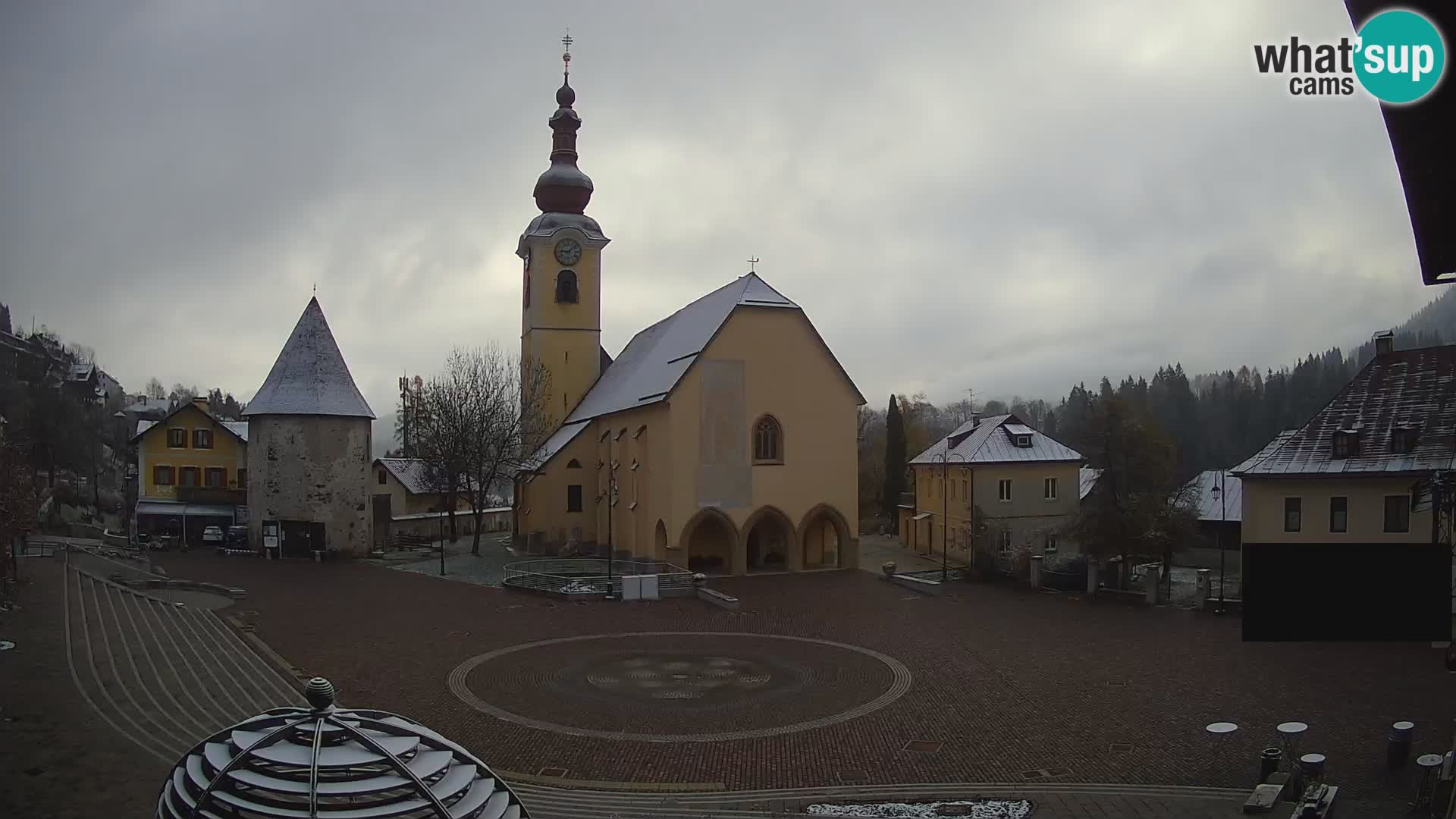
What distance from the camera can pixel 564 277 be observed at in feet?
165

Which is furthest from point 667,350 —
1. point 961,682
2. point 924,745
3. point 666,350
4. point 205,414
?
point 924,745

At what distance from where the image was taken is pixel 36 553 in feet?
121

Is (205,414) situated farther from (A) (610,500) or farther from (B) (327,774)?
(B) (327,774)

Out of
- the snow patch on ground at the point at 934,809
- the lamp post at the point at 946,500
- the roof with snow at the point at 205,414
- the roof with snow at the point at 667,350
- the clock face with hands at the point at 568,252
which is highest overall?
the clock face with hands at the point at 568,252

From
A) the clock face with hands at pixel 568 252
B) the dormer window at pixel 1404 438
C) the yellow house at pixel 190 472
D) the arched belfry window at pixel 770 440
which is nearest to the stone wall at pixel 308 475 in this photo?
the yellow house at pixel 190 472

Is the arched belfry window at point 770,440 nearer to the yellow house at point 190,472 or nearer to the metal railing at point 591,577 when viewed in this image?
the metal railing at point 591,577

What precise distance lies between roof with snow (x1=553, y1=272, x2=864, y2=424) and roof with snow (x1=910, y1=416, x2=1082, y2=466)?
993 cm

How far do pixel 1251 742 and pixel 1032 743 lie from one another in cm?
308

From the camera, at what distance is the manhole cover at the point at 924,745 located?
46.3 feet

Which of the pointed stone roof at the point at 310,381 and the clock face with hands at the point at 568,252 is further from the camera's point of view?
the clock face with hands at the point at 568,252

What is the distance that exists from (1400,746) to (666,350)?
1225 inches

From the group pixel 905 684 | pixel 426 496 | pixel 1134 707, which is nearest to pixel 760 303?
pixel 905 684

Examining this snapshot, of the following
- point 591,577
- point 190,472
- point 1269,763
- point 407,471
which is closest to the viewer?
point 1269,763

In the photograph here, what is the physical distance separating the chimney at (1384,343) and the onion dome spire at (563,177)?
3566 centimetres
